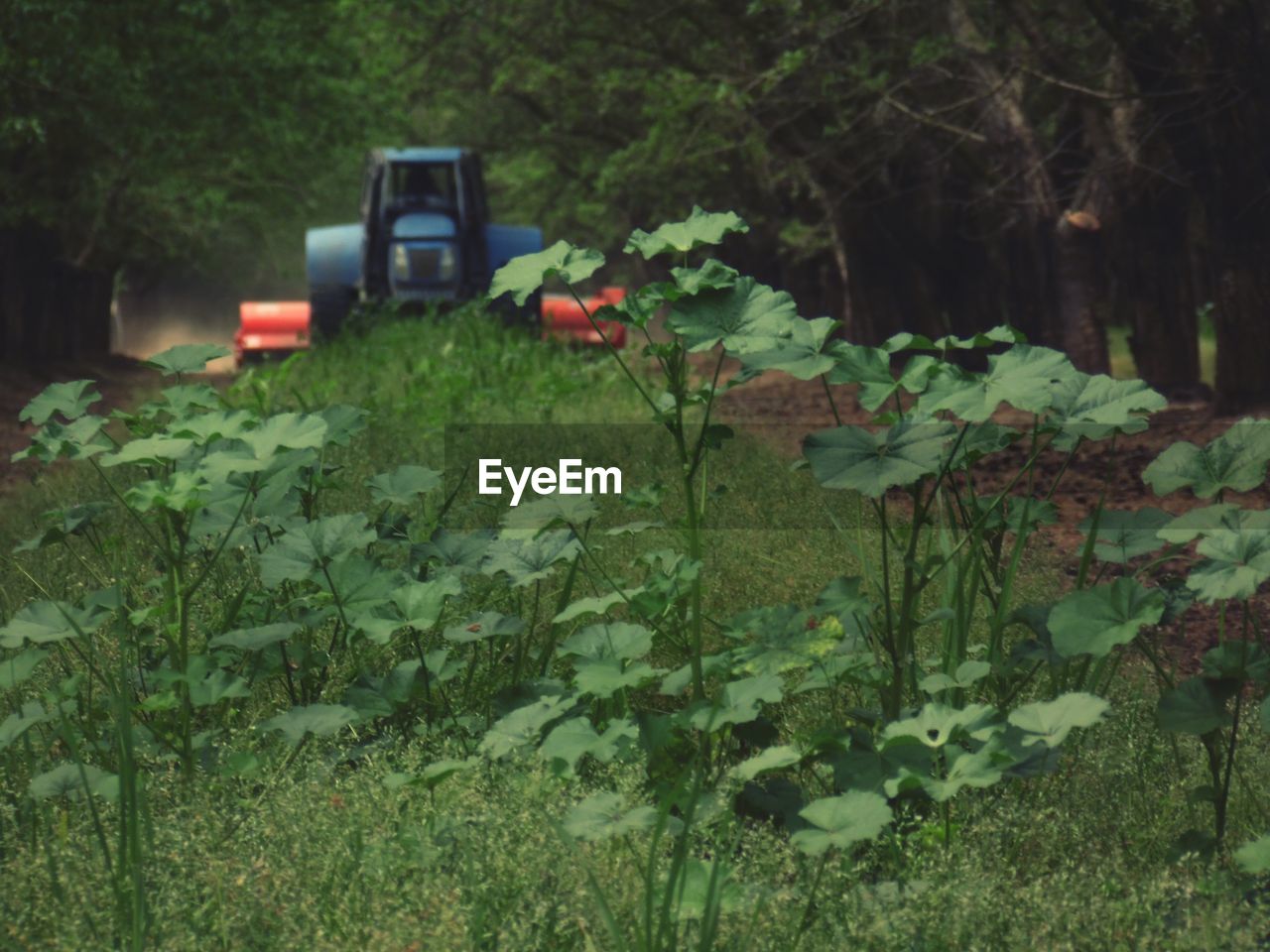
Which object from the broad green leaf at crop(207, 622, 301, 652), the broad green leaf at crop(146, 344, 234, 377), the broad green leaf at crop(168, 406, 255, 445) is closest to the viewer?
the broad green leaf at crop(168, 406, 255, 445)

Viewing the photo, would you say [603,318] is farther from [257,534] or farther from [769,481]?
[769,481]

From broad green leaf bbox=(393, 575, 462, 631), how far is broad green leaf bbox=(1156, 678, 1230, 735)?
1.48 metres

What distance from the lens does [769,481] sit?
7.05 m

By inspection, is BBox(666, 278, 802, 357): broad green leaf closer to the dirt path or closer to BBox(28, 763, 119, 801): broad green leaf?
the dirt path

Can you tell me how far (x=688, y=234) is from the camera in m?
3.36

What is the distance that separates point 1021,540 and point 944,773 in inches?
24.6

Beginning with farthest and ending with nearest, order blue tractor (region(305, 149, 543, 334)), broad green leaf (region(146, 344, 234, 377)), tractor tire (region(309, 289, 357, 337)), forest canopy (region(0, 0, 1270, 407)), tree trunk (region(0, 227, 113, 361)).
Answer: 1. tree trunk (region(0, 227, 113, 361))
2. tractor tire (region(309, 289, 357, 337))
3. blue tractor (region(305, 149, 543, 334))
4. forest canopy (region(0, 0, 1270, 407))
5. broad green leaf (region(146, 344, 234, 377))

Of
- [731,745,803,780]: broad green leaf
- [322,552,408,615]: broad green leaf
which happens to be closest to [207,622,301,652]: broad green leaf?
[322,552,408,615]: broad green leaf

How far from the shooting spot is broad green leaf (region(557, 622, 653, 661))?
350cm

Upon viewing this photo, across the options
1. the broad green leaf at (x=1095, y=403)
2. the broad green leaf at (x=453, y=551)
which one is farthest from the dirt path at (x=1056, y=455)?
the broad green leaf at (x=453, y=551)

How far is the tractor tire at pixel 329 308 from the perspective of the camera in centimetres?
1962

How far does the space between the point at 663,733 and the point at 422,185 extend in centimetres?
1773

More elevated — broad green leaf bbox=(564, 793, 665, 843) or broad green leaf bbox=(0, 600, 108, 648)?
broad green leaf bbox=(0, 600, 108, 648)

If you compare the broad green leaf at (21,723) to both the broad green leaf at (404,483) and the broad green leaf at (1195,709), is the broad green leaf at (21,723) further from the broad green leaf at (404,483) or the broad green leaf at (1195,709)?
the broad green leaf at (1195,709)
